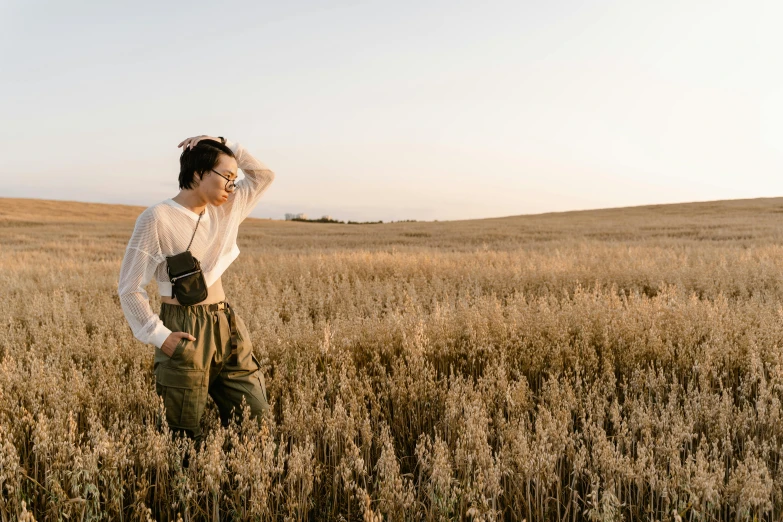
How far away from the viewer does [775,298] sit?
6086 millimetres

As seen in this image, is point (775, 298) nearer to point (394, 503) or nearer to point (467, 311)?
point (467, 311)

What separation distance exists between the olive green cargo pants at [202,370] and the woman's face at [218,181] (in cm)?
65

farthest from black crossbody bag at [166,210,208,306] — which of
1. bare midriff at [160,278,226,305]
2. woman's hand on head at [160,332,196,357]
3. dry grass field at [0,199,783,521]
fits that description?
dry grass field at [0,199,783,521]

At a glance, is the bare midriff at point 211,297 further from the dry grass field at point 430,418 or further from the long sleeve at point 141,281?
the dry grass field at point 430,418

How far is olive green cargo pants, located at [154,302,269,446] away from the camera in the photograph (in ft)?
9.02

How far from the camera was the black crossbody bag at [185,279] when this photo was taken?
2789mm

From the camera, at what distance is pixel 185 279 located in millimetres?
2793

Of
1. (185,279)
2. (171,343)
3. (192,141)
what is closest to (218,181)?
(192,141)

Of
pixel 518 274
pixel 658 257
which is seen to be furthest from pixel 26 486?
pixel 658 257

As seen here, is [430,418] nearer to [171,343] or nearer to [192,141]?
[171,343]

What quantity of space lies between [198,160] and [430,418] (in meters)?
2.16

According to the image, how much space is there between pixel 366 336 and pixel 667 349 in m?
2.53

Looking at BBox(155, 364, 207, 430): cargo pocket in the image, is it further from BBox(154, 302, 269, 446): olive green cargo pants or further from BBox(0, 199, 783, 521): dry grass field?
BBox(0, 199, 783, 521): dry grass field

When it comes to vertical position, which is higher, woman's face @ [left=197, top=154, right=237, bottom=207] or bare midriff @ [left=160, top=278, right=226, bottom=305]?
woman's face @ [left=197, top=154, right=237, bottom=207]
